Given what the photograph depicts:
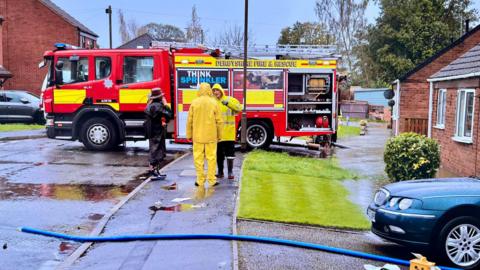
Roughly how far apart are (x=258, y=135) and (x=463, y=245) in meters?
9.67

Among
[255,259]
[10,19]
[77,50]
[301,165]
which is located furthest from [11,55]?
[255,259]

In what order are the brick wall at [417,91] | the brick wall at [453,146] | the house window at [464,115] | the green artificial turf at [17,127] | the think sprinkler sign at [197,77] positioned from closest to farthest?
the brick wall at [453,146] < the house window at [464,115] < the think sprinkler sign at [197,77] < the green artificial turf at [17,127] < the brick wall at [417,91]

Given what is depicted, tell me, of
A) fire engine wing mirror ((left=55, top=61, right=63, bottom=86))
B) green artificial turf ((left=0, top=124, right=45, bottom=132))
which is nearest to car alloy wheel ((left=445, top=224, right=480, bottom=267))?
fire engine wing mirror ((left=55, top=61, right=63, bottom=86))

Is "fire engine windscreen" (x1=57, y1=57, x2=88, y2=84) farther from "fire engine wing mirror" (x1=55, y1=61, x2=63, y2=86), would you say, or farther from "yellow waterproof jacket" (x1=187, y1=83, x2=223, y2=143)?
"yellow waterproof jacket" (x1=187, y1=83, x2=223, y2=143)

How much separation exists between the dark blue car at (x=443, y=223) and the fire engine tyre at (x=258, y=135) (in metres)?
9.10

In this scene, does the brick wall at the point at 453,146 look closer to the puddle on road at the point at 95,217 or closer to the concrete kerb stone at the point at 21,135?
the puddle on road at the point at 95,217

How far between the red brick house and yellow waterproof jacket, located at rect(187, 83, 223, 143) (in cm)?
3241

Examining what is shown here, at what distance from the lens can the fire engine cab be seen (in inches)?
567

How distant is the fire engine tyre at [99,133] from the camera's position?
14555 mm

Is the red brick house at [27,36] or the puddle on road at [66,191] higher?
the red brick house at [27,36]

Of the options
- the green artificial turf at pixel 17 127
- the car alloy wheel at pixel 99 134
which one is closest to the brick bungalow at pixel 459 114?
the car alloy wheel at pixel 99 134

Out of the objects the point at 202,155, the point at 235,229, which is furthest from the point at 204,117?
the point at 235,229

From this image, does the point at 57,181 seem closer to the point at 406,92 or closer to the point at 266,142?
the point at 266,142

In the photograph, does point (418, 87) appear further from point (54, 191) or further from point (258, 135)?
point (54, 191)
